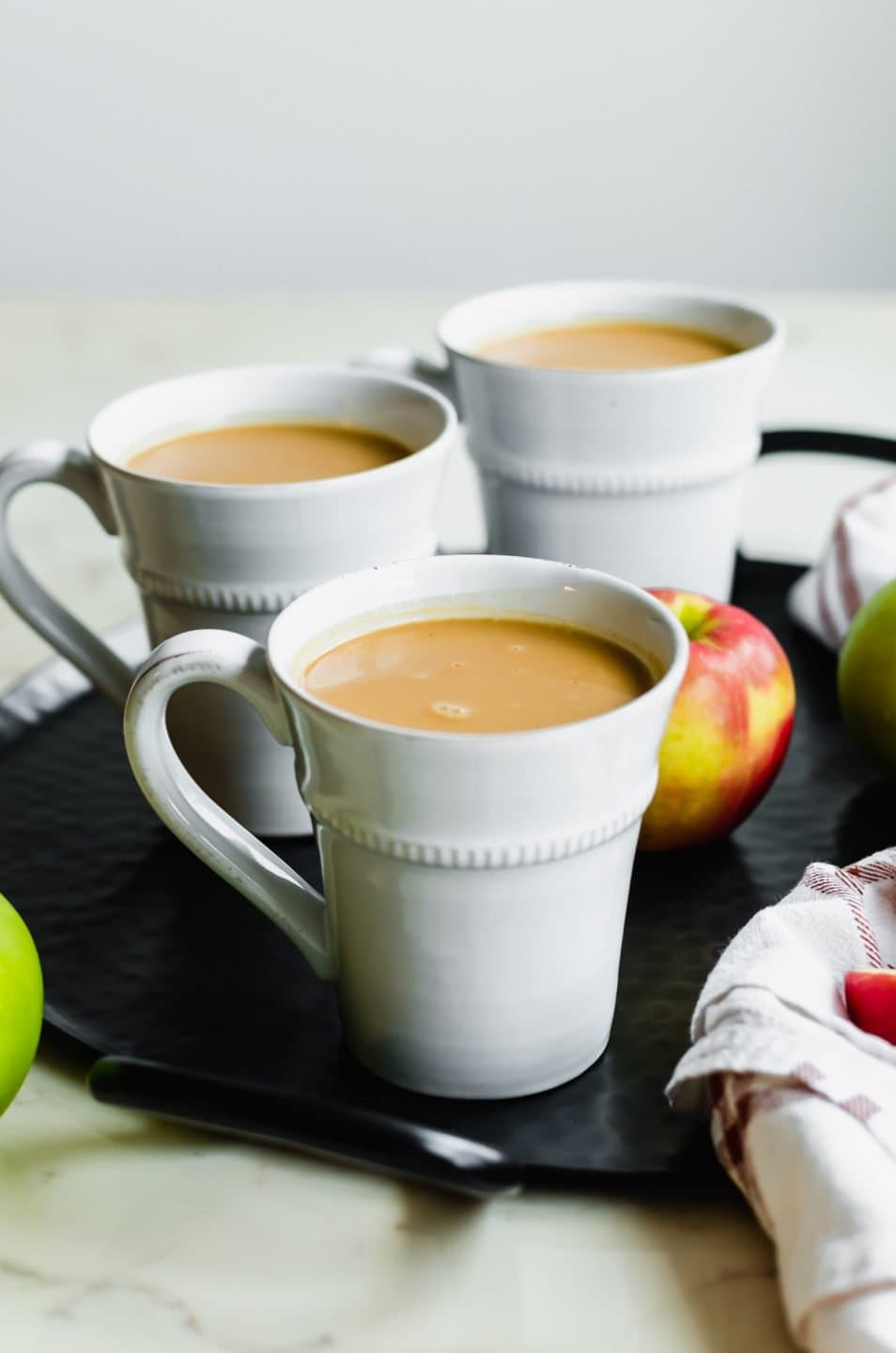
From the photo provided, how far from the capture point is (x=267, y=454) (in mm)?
817

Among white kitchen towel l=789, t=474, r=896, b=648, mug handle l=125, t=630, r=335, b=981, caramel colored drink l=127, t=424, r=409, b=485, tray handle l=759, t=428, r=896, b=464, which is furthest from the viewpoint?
tray handle l=759, t=428, r=896, b=464

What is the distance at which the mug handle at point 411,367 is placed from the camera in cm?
93

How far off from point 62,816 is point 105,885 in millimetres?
74

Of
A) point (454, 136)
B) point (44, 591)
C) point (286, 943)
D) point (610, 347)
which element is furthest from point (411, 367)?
point (454, 136)

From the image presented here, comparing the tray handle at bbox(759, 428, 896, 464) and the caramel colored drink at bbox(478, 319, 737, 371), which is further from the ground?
the caramel colored drink at bbox(478, 319, 737, 371)

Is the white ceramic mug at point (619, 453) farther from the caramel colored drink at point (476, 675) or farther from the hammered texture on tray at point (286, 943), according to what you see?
the caramel colored drink at point (476, 675)

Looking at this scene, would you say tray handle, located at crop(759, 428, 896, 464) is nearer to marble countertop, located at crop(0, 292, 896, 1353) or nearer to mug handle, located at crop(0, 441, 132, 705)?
mug handle, located at crop(0, 441, 132, 705)

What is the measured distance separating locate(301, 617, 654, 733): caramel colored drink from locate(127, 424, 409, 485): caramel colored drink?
0.18m

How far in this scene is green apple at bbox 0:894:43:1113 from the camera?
0.55 meters

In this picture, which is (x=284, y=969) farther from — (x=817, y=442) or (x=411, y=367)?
(x=817, y=442)

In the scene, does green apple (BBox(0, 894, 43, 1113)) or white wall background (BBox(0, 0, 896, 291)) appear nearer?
green apple (BBox(0, 894, 43, 1113))

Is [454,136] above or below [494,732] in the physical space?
below

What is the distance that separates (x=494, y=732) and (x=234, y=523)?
0.19 meters

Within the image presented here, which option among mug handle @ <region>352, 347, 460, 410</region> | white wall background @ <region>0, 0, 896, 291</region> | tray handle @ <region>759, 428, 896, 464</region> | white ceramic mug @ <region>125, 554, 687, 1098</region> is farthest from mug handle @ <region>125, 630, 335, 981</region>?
white wall background @ <region>0, 0, 896, 291</region>
